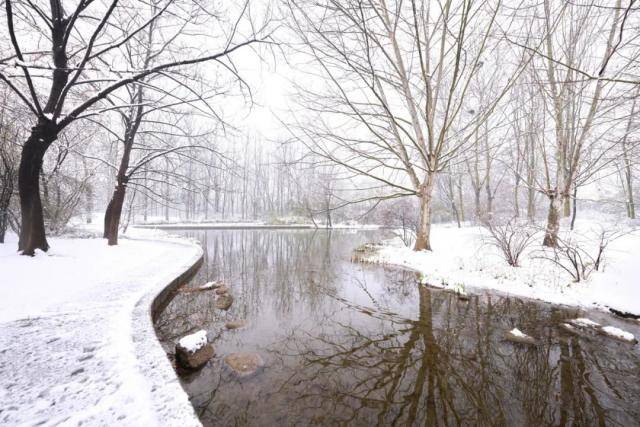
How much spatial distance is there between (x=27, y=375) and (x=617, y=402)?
536 cm

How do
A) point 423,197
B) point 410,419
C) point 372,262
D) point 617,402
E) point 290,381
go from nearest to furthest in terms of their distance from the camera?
1. point 410,419
2. point 617,402
3. point 290,381
4. point 423,197
5. point 372,262

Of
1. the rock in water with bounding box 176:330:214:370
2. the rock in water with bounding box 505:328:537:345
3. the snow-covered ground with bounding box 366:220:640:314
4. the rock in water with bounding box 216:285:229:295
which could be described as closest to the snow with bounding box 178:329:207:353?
the rock in water with bounding box 176:330:214:370

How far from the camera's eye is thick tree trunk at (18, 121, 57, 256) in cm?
598

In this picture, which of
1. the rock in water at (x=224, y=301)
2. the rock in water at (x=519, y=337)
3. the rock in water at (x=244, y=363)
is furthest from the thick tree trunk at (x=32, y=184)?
the rock in water at (x=519, y=337)

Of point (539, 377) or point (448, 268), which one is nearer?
point (539, 377)

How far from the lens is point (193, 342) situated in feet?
10.9

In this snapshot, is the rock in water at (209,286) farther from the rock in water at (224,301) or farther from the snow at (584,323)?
the snow at (584,323)

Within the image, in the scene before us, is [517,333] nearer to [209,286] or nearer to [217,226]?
[209,286]

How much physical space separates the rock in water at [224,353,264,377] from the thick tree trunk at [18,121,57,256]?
6049mm

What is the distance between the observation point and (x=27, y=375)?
223 cm

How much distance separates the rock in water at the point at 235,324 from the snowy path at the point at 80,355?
3.99 ft

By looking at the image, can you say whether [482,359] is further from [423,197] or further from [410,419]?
[423,197]

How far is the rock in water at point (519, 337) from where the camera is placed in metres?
3.72

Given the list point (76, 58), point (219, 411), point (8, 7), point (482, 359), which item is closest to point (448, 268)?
point (482, 359)
